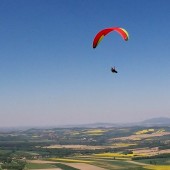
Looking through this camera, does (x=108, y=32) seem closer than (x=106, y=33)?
Yes

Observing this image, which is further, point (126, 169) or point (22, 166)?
point (22, 166)

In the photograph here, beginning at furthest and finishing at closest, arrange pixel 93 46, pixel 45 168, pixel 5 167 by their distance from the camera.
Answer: pixel 5 167 → pixel 45 168 → pixel 93 46

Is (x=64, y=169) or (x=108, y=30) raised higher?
(x=108, y=30)

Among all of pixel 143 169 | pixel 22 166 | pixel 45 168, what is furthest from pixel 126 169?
pixel 22 166

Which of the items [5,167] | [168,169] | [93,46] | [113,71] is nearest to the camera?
[113,71]

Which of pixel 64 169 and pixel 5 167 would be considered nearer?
pixel 64 169

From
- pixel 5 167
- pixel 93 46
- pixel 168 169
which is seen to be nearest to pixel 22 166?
pixel 5 167

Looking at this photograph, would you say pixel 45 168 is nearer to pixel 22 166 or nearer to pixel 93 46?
pixel 22 166

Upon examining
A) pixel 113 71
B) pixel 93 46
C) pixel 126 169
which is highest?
pixel 93 46

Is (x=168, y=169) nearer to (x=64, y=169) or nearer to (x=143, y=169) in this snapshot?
(x=143, y=169)
